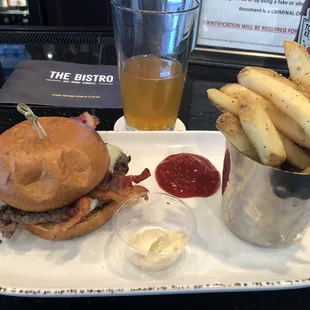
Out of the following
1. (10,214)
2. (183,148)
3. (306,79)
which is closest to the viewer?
(306,79)

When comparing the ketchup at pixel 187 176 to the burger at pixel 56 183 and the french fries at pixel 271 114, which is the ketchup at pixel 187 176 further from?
the french fries at pixel 271 114

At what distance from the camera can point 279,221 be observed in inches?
47.7

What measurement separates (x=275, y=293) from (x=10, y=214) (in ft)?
2.80

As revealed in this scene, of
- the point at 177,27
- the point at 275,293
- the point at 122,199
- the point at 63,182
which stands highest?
the point at 177,27

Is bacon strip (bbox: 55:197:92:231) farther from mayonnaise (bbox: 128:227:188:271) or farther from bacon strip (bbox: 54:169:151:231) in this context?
mayonnaise (bbox: 128:227:188:271)

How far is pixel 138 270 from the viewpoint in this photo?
118 cm

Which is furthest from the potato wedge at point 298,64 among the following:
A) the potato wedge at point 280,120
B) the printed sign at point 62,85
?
the printed sign at point 62,85

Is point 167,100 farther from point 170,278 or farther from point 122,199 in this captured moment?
point 170,278

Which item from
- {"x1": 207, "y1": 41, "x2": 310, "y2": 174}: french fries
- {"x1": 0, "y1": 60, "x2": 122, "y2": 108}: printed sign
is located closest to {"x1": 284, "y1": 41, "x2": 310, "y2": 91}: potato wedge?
{"x1": 207, "y1": 41, "x2": 310, "y2": 174}: french fries

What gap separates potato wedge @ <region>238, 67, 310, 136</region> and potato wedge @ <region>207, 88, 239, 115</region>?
81 mm

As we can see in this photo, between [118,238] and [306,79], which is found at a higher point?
[306,79]

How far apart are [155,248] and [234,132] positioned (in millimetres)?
427

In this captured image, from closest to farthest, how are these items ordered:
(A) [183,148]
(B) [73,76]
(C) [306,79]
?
(C) [306,79], (A) [183,148], (B) [73,76]

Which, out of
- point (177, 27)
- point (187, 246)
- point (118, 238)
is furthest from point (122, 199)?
point (177, 27)
